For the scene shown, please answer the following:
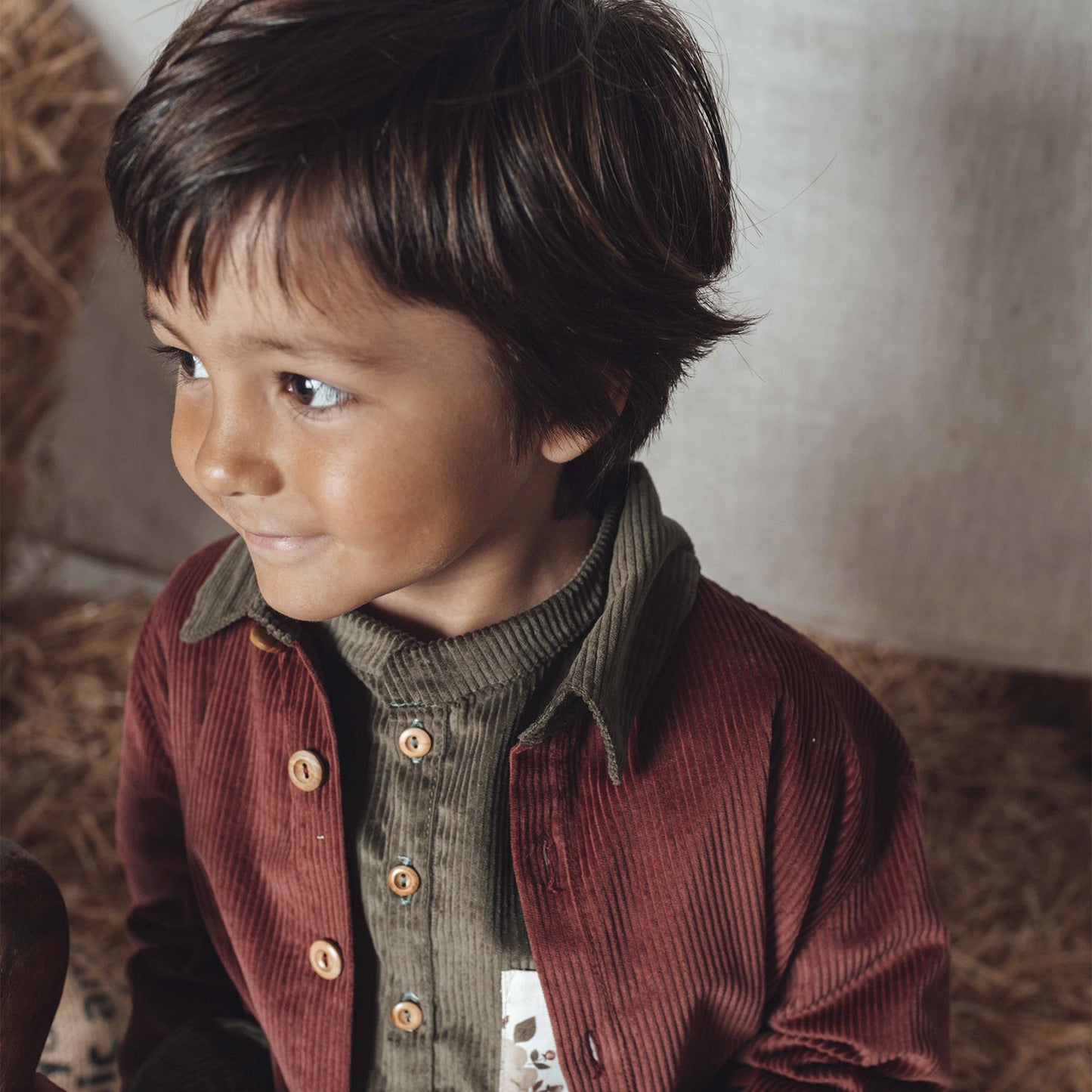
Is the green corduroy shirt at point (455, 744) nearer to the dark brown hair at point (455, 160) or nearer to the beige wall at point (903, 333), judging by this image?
the dark brown hair at point (455, 160)

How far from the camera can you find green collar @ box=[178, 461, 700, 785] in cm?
82

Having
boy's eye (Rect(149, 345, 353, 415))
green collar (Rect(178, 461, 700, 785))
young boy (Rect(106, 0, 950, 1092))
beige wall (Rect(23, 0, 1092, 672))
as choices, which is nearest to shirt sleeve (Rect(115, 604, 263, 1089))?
young boy (Rect(106, 0, 950, 1092))

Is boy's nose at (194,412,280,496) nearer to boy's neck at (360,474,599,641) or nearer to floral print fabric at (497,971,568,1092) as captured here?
boy's neck at (360,474,599,641)

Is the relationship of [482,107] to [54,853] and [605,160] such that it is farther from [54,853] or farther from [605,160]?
[54,853]

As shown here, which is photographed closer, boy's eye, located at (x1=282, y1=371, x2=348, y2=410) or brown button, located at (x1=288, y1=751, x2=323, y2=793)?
boy's eye, located at (x1=282, y1=371, x2=348, y2=410)

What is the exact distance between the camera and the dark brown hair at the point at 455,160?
0.69m

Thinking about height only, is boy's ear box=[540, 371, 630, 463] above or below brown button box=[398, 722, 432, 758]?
above

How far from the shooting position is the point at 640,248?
788 mm

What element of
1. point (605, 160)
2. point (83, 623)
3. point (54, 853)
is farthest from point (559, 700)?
point (83, 623)

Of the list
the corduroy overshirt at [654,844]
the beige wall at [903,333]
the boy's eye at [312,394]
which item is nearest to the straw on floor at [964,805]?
the beige wall at [903,333]

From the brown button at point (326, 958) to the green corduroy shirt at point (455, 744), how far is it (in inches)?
0.9

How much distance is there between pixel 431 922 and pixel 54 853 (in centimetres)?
95

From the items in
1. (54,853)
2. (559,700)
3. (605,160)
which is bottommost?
(54,853)

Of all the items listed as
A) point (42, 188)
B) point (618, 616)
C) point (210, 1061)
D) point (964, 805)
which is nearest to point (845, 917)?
point (618, 616)
